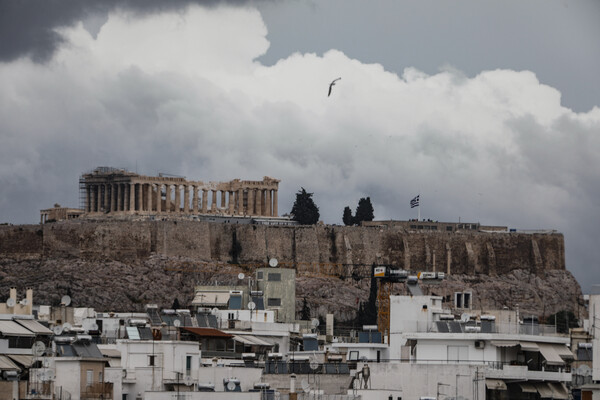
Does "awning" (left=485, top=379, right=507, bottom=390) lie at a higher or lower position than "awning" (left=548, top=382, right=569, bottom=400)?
higher

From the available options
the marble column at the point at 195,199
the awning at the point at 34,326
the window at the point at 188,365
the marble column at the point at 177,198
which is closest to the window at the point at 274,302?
the awning at the point at 34,326

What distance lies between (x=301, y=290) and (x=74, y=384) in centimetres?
7905

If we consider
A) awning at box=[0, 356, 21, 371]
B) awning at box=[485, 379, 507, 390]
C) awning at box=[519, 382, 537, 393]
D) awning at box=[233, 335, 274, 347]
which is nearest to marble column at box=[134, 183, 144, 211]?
awning at box=[233, 335, 274, 347]

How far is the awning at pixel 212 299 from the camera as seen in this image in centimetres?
7490

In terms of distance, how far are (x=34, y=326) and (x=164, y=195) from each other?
275ft

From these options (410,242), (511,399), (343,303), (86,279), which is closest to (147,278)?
(86,279)

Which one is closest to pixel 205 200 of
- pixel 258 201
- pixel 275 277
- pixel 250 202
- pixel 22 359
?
pixel 250 202

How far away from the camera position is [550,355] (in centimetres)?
4453

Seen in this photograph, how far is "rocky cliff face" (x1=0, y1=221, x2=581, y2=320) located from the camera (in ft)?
388

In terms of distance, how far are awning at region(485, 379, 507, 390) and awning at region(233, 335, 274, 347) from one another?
13601 millimetres

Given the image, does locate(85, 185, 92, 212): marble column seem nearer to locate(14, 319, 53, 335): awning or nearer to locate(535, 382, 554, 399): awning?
locate(14, 319, 53, 335): awning

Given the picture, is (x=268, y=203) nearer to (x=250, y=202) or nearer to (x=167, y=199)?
(x=250, y=202)

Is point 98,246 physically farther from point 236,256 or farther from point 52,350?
point 52,350

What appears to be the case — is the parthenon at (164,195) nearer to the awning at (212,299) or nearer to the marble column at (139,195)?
the marble column at (139,195)
